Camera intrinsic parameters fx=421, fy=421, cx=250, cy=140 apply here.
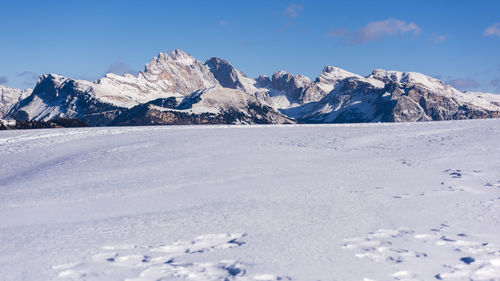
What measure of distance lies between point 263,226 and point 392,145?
19592 millimetres

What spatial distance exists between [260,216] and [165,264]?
4.30m

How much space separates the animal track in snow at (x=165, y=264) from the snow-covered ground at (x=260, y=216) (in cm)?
4

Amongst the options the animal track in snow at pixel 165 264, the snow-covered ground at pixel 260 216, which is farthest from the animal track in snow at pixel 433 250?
the animal track in snow at pixel 165 264

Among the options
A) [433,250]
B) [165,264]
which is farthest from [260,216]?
[433,250]

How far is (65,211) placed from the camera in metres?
15.5

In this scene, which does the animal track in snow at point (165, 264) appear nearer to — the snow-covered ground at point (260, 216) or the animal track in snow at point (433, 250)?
the snow-covered ground at point (260, 216)

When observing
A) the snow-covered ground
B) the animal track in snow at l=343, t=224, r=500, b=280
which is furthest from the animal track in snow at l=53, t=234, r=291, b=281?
the animal track in snow at l=343, t=224, r=500, b=280

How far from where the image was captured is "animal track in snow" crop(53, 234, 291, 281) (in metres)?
8.83

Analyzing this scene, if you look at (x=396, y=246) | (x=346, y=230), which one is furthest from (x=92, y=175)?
(x=396, y=246)

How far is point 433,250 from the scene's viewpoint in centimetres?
970

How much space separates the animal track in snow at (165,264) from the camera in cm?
883

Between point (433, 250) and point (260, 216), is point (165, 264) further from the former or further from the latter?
point (433, 250)

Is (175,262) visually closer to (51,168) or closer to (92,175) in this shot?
(92,175)

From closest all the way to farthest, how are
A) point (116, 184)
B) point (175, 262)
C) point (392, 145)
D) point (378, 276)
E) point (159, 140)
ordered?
1. point (378, 276)
2. point (175, 262)
3. point (116, 184)
4. point (392, 145)
5. point (159, 140)
